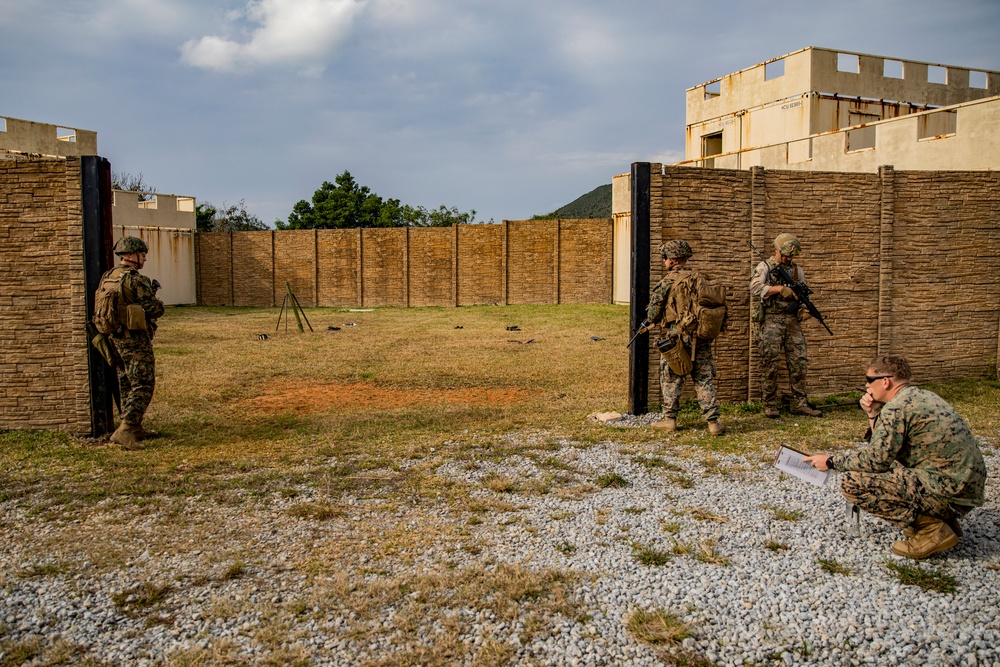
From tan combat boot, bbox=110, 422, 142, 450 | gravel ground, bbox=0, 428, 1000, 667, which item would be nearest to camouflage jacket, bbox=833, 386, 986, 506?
gravel ground, bbox=0, 428, 1000, 667

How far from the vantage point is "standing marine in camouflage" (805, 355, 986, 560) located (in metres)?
3.53

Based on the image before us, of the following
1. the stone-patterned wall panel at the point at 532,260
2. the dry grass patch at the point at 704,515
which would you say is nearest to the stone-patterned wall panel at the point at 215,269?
the stone-patterned wall panel at the point at 532,260

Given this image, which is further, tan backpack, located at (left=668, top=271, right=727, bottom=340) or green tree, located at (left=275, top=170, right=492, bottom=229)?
green tree, located at (left=275, top=170, right=492, bottom=229)

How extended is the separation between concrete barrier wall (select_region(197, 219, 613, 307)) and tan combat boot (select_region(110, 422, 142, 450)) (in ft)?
63.8

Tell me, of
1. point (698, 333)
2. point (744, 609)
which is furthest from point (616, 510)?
point (698, 333)

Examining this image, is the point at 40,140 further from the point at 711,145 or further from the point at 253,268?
the point at 711,145

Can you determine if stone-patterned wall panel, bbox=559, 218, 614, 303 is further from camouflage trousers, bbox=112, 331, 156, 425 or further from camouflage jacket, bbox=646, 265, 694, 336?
camouflage trousers, bbox=112, 331, 156, 425

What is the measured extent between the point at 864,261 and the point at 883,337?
0.92 m

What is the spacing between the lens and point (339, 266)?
27.1 m

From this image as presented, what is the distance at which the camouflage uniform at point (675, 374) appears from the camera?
6473 millimetres

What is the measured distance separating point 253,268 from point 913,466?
2722cm

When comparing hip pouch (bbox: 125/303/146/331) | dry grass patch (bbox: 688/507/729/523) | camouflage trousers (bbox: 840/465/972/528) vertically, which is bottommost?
dry grass patch (bbox: 688/507/729/523)

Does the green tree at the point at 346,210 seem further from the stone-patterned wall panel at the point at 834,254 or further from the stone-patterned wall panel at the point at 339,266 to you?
the stone-patterned wall panel at the point at 834,254

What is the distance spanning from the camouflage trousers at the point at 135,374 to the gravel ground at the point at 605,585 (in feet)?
5.40
